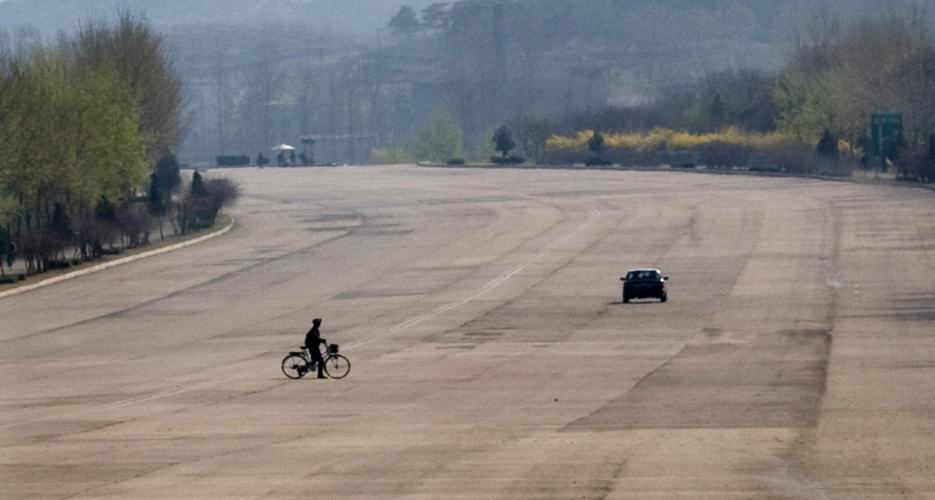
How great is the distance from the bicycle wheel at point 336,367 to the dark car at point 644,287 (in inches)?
518

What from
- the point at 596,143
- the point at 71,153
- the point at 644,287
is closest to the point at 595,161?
the point at 596,143

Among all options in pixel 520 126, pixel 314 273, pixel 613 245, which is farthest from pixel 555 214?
pixel 520 126

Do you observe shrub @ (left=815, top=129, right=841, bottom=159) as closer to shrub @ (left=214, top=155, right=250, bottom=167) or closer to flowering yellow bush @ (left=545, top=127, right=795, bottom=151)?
flowering yellow bush @ (left=545, top=127, right=795, bottom=151)

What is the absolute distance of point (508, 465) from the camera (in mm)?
16844

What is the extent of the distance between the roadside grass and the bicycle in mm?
24484

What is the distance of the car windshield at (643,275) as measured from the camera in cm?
3938

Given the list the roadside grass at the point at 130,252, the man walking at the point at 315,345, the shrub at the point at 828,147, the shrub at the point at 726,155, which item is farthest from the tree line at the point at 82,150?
the shrub at the point at 726,155

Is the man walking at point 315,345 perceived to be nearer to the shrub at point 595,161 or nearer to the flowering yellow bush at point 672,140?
the flowering yellow bush at point 672,140

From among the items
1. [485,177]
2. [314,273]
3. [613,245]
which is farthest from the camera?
[485,177]

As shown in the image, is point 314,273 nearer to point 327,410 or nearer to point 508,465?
point 327,410

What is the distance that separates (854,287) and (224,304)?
2006 centimetres

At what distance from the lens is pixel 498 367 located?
91.6ft

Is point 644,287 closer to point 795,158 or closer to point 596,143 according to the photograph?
point 795,158

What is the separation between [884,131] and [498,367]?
72.2 m
